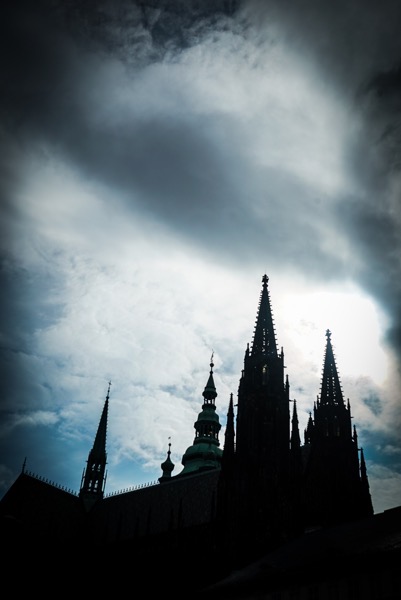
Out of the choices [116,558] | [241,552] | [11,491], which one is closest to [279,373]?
[241,552]

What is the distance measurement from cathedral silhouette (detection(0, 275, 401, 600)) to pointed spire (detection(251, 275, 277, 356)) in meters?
0.13

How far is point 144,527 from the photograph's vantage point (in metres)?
70.7

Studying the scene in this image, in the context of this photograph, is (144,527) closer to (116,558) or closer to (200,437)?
(116,558)

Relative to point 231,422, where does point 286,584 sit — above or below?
below

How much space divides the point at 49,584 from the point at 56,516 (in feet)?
33.7

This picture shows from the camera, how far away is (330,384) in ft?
245

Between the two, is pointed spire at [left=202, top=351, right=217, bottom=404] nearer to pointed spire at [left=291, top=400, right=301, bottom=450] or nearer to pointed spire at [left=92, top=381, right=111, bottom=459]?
pointed spire at [left=92, top=381, right=111, bottom=459]

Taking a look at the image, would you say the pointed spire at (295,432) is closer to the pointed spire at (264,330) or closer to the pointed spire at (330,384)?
the pointed spire at (264,330)

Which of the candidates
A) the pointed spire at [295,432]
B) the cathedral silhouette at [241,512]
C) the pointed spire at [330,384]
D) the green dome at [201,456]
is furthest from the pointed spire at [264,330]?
the green dome at [201,456]

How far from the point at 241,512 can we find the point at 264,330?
73.4 ft

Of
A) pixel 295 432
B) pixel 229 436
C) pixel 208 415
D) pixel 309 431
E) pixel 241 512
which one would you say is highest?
→ pixel 208 415

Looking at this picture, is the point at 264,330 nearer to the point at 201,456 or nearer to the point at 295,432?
the point at 295,432

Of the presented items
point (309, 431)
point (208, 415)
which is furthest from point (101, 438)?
point (309, 431)

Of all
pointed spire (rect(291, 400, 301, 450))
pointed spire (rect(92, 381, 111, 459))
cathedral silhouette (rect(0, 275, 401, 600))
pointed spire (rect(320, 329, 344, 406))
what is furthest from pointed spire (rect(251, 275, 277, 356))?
pointed spire (rect(92, 381, 111, 459))
